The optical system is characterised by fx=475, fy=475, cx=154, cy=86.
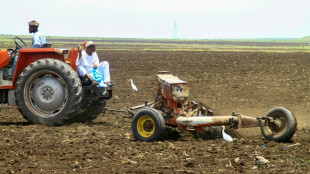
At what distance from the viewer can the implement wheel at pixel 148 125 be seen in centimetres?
748

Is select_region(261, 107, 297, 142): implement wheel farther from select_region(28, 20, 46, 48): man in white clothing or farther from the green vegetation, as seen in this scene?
the green vegetation

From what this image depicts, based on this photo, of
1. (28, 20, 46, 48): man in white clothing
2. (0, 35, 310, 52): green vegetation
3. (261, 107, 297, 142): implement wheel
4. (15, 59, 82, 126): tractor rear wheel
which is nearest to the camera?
(261, 107, 297, 142): implement wheel

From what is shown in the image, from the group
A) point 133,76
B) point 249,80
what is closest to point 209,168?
point 249,80

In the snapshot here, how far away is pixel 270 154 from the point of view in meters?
6.57

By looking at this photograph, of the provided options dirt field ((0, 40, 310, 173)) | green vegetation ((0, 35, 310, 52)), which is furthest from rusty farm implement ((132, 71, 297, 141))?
green vegetation ((0, 35, 310, 52))

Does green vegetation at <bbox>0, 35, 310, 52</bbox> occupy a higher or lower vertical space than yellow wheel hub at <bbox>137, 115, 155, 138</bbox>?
lower

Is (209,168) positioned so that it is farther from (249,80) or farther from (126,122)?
(249,80)

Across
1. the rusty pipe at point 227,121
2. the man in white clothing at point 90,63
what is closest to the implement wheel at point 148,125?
the rusty pipe at point 227,121

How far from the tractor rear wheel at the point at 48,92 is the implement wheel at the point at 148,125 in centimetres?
163

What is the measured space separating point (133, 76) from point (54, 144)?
1093cm

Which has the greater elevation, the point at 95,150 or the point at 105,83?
the point at 105,83

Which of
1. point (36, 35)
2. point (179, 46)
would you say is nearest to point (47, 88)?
point (36, 35)

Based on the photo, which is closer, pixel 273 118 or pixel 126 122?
pixel 273 118

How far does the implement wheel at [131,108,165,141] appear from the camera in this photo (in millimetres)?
7477
